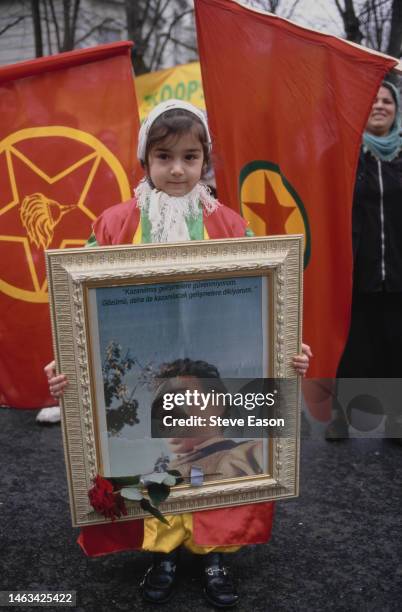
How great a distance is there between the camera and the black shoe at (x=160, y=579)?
2.07 meters

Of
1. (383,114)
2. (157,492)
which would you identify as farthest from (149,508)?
(383,114)

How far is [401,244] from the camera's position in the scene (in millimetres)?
3158

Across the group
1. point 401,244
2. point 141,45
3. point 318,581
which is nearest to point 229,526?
point 318,581

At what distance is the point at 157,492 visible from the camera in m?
1.82

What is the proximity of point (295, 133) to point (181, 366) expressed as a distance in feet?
→ 4.21

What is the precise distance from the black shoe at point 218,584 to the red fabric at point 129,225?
1.10m

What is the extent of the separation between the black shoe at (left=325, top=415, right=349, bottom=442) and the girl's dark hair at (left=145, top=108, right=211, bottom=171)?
2.01 m

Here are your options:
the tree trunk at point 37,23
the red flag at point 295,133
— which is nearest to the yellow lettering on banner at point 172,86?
the tree trunk at point 37,23

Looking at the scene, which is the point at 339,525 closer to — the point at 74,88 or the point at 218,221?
the point at 218,221

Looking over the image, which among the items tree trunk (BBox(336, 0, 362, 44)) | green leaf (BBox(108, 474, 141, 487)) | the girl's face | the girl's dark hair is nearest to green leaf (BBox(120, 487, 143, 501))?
green leaf (BBox(108, 474, 141, 487))

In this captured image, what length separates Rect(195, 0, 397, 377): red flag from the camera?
2.46m

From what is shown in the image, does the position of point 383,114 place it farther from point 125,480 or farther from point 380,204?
point 125,480

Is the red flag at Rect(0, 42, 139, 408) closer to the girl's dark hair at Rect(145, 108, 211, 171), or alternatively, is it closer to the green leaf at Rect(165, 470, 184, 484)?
the girl's dark hair at Rect(145, 108, 211, 171)

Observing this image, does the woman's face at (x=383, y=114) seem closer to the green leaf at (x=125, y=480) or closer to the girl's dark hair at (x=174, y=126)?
the girl's dark hair at (x=174, y=126)
